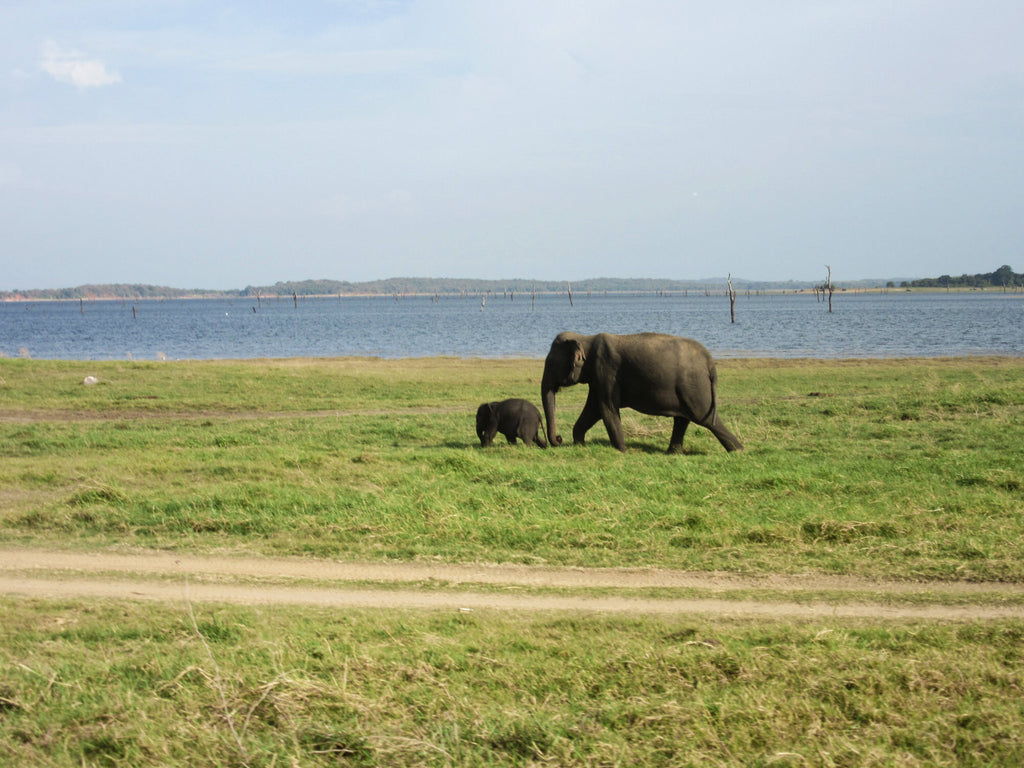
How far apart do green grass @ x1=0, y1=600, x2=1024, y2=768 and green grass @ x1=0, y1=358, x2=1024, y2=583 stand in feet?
7.34

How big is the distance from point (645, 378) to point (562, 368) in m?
1.49

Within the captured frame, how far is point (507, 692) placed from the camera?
5.66 m

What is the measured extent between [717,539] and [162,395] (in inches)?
784

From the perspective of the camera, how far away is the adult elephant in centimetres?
1500

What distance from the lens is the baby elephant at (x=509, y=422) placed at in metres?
15.5

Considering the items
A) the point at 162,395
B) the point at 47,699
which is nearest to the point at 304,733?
the point at 47,699

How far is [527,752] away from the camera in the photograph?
492 cm

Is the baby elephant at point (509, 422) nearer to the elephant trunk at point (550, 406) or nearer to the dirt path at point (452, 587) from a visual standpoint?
the elephant trunk at point (550, 406)

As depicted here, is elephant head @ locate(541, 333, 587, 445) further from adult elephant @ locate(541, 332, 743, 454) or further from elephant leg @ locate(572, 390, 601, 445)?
elephant leg @ locate(572, 390, 601, 445)

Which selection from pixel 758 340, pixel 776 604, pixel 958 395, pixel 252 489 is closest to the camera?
pixel 776 604

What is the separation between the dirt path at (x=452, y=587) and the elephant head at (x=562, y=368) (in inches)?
277

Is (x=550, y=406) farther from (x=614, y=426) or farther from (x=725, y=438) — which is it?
(x=725, y=438)

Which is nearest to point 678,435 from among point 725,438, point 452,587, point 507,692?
point 725,438

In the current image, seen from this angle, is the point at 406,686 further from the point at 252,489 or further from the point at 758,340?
the point at 758,340
